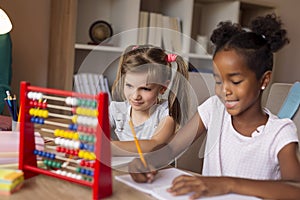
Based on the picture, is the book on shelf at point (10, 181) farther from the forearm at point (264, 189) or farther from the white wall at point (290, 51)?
the white wall at point (290, 51)

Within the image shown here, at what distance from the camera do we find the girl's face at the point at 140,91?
3.04ft

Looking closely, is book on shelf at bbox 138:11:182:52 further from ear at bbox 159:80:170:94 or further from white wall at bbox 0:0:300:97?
ear at bbox 159:80:170:94

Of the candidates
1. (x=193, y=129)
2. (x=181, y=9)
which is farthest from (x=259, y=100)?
(x=181, y=9)

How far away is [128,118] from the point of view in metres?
1.00

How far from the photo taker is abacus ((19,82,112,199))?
68 centimetres

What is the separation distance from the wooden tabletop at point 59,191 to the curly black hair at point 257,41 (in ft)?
1.47

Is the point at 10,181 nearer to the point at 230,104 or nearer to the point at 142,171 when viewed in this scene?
the point at 142,171

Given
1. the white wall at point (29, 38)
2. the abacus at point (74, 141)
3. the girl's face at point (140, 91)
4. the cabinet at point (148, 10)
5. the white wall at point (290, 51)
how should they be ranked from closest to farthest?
the abacus at point (74, 141) → the girl's face at point (140, 91) → the white wall at point (29, 38) → the cabinet at point (148, 10) → the white wall at point (290, 51)

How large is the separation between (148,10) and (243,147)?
166cm

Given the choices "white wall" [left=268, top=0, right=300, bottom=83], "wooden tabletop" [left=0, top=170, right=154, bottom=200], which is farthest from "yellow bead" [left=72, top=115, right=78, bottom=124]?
"white wall" [left=268, top=0, right=300, bottom=83]

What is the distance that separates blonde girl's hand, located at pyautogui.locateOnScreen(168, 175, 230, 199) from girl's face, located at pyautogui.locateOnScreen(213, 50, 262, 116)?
28cm

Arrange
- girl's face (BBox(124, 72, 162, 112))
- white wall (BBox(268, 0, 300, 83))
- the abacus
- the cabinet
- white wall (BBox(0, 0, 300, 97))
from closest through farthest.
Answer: the abacus
girl's face (BBox(124, 72, 162, 112))
white wall (BBox(0, 0, 300, 97))
the cabinet
white wall (BBox(268, 0, 300, 83))

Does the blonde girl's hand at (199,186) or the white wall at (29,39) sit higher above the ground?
the white wall at (29,39)

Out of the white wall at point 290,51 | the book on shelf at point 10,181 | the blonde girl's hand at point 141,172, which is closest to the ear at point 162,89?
the blonde girl's hand at point 141,172
